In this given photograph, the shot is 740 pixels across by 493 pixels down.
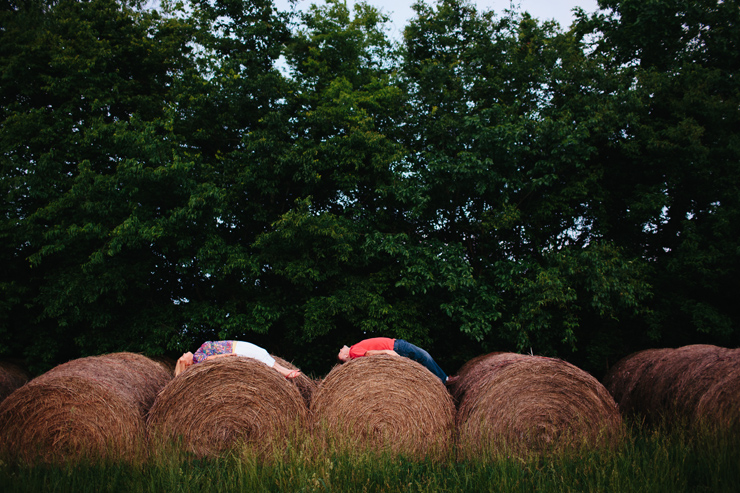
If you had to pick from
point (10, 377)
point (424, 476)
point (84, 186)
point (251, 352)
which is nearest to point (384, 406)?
point (424, 476)

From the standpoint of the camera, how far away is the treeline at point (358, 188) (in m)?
11.3

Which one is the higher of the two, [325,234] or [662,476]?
[325,234]

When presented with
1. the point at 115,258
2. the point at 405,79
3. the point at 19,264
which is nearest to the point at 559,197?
the point at 405,79

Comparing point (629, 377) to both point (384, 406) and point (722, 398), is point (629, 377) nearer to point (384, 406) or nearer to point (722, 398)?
point (722, 398)

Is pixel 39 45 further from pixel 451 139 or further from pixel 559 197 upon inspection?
pixel 559 197

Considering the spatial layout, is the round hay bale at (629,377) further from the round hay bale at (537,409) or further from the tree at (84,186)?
the tree at (84,186)

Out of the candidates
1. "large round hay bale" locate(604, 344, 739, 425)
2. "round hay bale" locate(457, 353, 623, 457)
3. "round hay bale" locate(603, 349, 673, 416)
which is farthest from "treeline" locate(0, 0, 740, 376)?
"round hay bale" locate(457, 353, 623, 457)

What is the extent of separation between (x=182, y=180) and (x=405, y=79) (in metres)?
7.05

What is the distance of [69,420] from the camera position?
616 cm

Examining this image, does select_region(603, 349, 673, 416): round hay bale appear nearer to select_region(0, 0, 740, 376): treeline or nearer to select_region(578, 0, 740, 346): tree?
select_region(0, 0, 740, 376): treeline

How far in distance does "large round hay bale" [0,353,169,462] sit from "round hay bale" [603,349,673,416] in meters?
7.49

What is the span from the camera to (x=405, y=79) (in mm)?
14203

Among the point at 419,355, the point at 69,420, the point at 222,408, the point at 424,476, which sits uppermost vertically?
the point at 419,355

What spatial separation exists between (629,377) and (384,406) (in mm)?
5317
